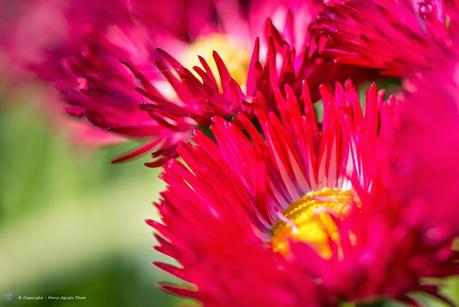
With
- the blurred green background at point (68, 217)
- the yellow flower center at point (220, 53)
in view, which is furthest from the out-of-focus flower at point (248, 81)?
the blurred green background at point (68, 217)

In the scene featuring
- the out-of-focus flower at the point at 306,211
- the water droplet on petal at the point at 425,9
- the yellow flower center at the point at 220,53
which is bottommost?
the out-of-focus flower at the point at 306,211

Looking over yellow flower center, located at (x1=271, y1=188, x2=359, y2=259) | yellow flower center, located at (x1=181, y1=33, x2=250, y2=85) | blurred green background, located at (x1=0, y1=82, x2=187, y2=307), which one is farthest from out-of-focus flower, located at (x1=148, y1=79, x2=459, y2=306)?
blurred green background, located at (x1=0, y1=82, x2=187, y2=307)

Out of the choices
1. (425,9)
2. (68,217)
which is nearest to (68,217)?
(68,217)

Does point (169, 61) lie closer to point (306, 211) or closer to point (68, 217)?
point (306, 211)

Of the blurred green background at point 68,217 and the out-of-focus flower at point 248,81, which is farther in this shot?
the blurred green background at point 68,217

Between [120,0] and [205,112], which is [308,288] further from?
[120,0]

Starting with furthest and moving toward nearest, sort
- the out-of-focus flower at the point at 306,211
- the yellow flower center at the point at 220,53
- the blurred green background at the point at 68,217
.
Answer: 1. the blurred green background at the point at 68,217
2. the yellow flower center at the point at 220,53
3. the out-of-focus flower at the point at 306,211

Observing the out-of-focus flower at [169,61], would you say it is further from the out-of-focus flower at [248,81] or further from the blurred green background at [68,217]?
the blurred green background at [68,217]
